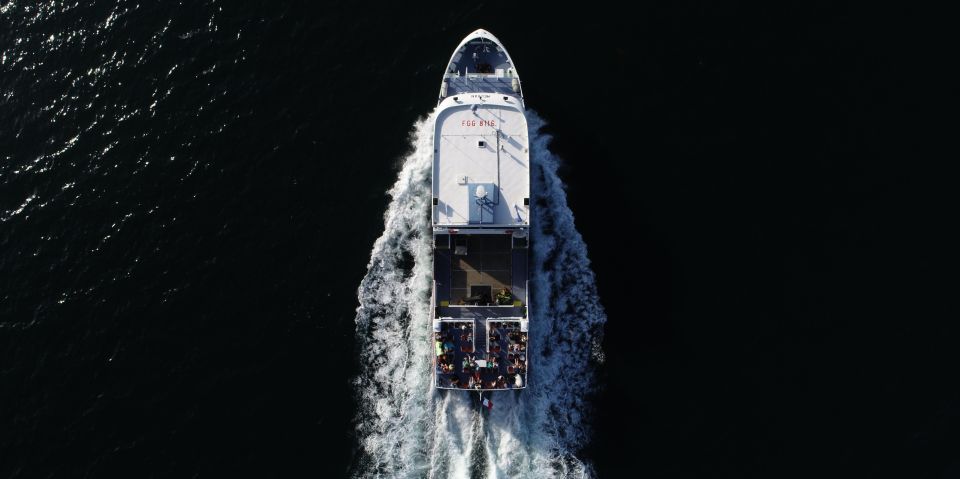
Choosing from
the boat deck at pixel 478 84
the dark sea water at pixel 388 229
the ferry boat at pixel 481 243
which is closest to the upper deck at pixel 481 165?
the ferry boat at pixel 481 243

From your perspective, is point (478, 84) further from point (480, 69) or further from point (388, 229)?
point (388, 229)

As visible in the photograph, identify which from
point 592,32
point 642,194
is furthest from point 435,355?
point 592,32

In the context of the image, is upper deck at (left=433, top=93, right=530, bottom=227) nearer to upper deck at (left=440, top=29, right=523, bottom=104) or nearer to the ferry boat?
the ferry boat

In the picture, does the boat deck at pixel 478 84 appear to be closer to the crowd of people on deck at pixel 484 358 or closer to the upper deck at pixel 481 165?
the upper deck at pixel 481 165

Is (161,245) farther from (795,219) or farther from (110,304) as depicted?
(795,219)

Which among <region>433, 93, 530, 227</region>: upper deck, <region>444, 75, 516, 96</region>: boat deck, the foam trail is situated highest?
<region>444, 75, 516, 96</region>: boat deck

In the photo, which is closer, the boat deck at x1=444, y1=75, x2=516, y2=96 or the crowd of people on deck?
the crowd of people on deck

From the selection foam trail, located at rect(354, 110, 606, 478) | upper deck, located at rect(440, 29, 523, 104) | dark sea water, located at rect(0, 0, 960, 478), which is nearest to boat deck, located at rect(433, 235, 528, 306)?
foam trail, located at rect(354, 110, 606, 478)
